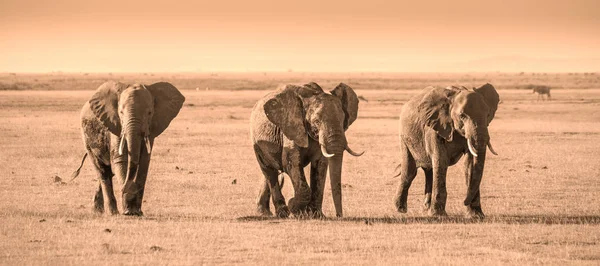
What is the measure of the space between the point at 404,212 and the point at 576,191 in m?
4.85

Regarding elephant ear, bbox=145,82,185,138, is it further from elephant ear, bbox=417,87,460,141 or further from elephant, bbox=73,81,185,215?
elephant ear, bbox=417,87,460,141

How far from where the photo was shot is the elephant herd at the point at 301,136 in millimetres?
18703

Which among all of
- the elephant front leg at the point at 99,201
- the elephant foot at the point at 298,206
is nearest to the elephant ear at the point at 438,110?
the elephant foot at the point at 298,206

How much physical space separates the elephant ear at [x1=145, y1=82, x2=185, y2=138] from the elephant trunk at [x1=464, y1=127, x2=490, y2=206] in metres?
5.41

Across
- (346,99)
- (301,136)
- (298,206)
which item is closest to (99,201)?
(298,206)

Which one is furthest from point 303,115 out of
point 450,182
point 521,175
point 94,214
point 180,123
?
point 180,123

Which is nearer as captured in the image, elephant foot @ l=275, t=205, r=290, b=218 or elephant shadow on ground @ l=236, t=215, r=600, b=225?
elephant shadow on ground @ l=236, t=215, r=600, b=225

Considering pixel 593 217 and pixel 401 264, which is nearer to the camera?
pixel 401 264

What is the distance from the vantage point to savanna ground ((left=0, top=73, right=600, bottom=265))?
51.6 feet

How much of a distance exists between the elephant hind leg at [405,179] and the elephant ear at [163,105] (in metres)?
4.31

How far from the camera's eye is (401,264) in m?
15.0

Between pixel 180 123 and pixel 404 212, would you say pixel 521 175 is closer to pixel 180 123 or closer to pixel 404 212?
pixel 404 212

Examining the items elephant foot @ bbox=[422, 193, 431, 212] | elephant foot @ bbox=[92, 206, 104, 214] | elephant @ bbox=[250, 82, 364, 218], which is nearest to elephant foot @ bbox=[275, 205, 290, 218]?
elephant @ bbox=[250, 82, 364, 218]

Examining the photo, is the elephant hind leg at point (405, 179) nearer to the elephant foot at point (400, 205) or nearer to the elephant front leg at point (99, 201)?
the elephant foot at point (400, 205)
